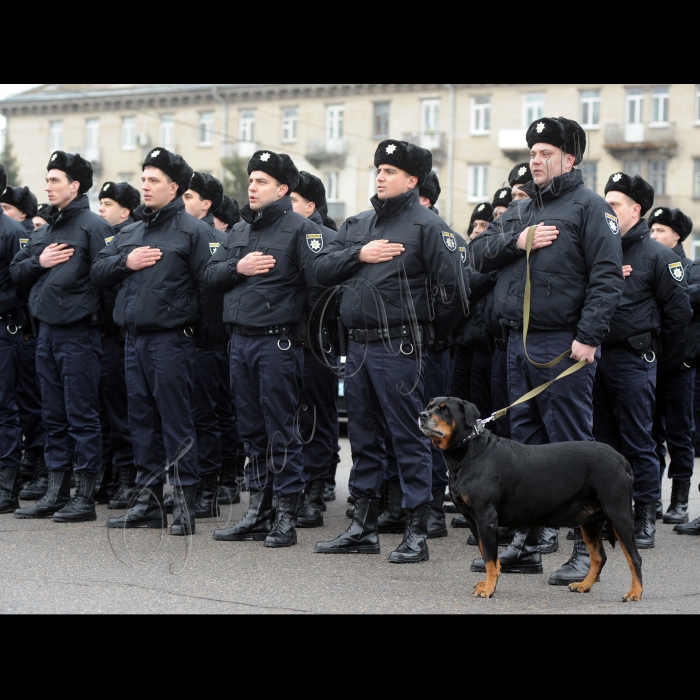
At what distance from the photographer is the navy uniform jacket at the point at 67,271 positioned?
26.8 ft

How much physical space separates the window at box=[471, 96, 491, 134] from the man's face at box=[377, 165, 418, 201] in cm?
3866

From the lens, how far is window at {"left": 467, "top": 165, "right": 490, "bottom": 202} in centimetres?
4503

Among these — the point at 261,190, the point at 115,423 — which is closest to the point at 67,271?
the point at 115,423

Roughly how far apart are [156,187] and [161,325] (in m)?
0.98

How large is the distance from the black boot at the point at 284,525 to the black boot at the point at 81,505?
5.10 feet

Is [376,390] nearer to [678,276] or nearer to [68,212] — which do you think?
[678,276]

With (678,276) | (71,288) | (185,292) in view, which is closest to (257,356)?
(185,292)

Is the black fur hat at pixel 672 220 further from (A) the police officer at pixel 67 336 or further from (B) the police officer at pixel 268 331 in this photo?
(A) the police officer at pixel 67 336

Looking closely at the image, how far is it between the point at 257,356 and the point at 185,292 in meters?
0.76

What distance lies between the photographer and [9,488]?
863 cm

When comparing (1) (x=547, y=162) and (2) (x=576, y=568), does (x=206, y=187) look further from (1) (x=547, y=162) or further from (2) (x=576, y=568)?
(2) (x=576, y=568)

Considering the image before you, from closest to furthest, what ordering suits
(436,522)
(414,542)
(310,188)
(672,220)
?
(414,542) < (436,522) < (672,220) < (310,188)

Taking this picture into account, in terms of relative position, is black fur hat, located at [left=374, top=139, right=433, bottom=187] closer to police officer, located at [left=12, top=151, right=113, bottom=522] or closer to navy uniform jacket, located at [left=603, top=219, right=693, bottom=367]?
navy uniform jacket, located at [left=603, top=219, right=693, bottom=367]

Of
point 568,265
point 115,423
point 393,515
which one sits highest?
point 568,265
